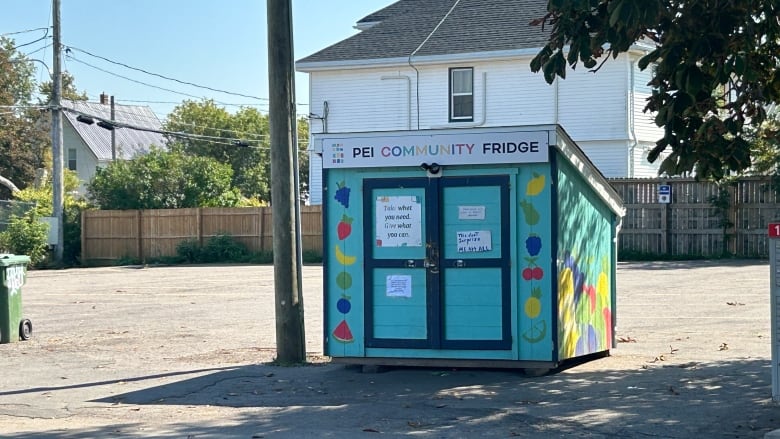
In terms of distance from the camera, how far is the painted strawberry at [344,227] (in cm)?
1109

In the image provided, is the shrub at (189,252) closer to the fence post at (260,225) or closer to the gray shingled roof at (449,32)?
the fence post at (260,225)

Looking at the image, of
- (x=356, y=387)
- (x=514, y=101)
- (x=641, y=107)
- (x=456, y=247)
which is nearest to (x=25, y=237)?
(x=514, y=101)

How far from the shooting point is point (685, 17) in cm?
931

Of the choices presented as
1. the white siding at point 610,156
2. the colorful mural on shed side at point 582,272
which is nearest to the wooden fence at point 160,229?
the white siding at point 610,156

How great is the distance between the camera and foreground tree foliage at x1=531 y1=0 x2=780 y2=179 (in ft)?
29.2

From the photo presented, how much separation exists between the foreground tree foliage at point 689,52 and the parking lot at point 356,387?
2.21 metres

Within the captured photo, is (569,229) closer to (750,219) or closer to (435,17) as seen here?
(750,219)

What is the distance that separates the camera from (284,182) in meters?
11.8

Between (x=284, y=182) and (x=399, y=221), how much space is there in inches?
65.7

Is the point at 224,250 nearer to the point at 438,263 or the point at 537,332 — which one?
the point at 438,263

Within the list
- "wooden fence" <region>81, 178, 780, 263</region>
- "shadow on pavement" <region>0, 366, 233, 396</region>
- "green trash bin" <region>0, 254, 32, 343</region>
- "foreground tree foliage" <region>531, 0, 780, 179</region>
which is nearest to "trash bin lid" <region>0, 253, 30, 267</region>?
"green trash bin" <region>0, 254, 32, 343</region>

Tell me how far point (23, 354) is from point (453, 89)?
2326 cm

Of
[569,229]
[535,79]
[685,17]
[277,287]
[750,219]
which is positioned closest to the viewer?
[685,17]

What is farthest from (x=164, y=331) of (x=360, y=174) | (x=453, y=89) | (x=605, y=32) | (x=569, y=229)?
(x=453, y=89)
